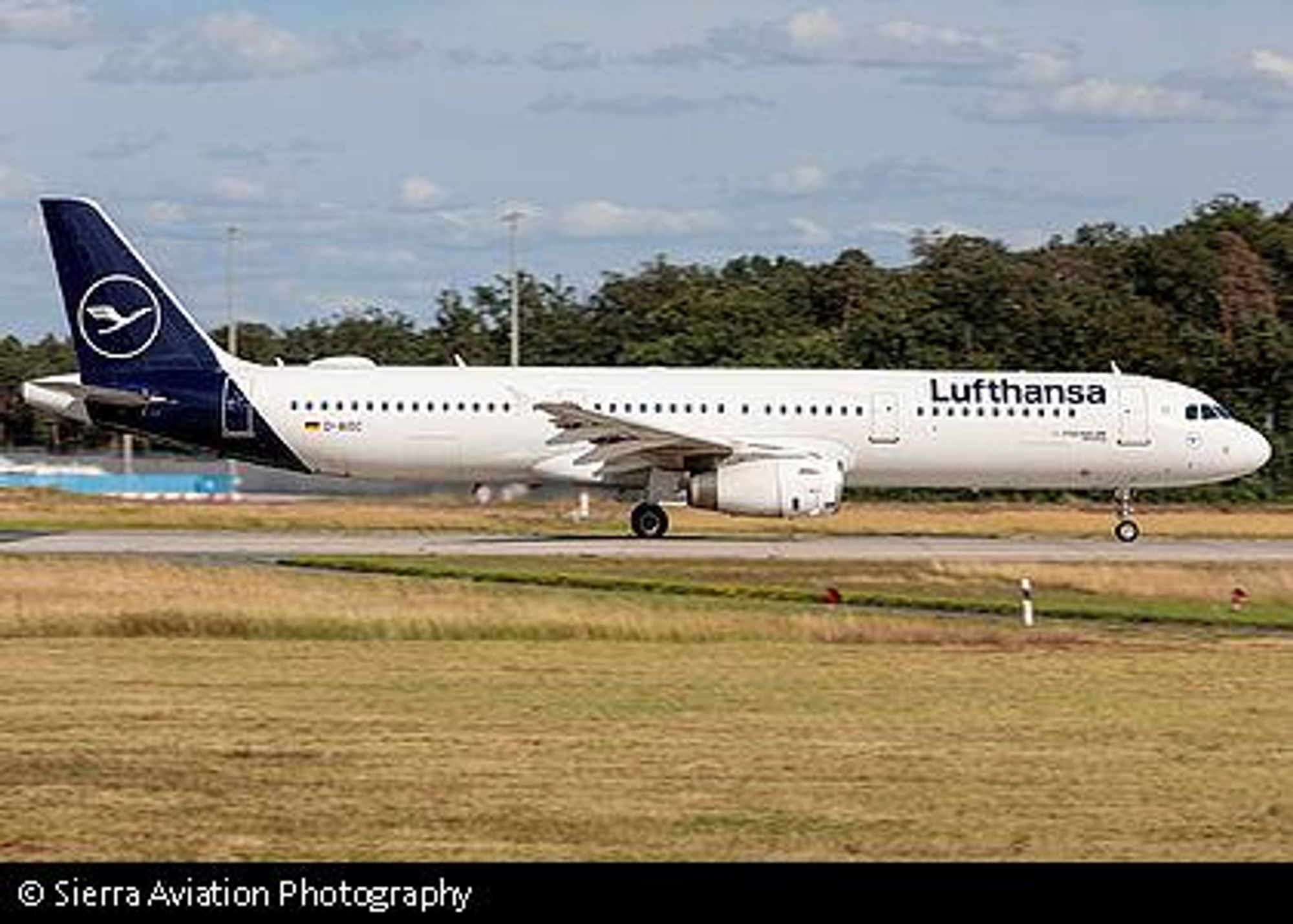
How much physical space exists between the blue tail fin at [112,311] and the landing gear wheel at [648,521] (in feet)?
28.6

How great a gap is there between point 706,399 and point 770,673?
26067 millimetres

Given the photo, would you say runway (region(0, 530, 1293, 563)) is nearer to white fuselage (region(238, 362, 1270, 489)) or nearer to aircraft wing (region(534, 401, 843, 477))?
white fuselage (region(238, 362, 1270, 489))

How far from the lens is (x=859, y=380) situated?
5462 centimetres

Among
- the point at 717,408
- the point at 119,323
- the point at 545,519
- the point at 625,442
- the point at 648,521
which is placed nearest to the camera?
the point at 625,442

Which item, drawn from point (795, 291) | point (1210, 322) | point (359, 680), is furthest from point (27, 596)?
point (795, 291)

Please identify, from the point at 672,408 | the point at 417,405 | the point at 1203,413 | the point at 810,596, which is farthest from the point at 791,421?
the point at 810,596

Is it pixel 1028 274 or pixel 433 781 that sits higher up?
pixel 1028 274

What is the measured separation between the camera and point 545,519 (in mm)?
61875

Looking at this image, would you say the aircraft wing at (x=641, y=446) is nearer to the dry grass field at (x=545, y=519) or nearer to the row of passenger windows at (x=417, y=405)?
the row of passenger windows at (x=417, y=405)

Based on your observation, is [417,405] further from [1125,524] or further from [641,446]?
[1125,524]

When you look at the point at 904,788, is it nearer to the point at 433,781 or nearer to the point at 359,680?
the point at 433,781

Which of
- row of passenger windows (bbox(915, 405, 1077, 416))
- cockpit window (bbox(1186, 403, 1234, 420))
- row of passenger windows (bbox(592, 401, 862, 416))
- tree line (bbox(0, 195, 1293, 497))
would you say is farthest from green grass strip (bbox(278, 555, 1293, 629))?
tree line (bbox(0, 195, 1293, 497))

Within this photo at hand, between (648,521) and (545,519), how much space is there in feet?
28.7
